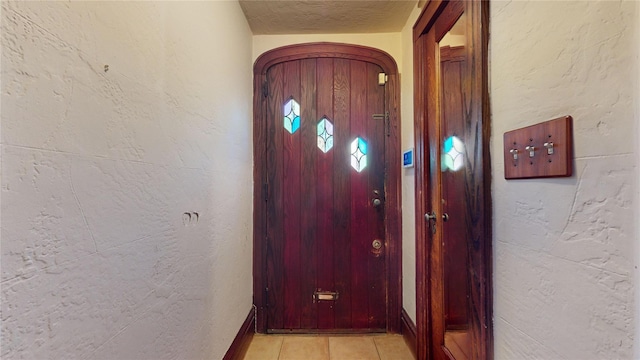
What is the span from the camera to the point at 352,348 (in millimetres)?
1832

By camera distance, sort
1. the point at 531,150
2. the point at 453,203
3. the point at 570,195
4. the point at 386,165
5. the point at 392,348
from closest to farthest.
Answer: the point at 570,195
the point at 531,150
the point at 453,203
the point at 392,348
the point at 386,165

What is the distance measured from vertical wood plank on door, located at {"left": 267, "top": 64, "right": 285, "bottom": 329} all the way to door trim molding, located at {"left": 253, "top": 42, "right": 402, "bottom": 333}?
40mm

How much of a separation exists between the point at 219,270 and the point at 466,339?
1.18 meters

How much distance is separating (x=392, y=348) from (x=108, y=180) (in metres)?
1.89

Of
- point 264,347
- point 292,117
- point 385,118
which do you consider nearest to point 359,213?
point 385,118

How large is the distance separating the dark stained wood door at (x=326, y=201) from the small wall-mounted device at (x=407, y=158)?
0.54ft

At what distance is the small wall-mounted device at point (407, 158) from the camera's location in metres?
1.79

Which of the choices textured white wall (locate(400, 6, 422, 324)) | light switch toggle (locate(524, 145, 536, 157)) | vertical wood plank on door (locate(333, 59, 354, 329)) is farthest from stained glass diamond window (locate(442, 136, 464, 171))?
vertical wood plank on door (locate(333, 59, 354, 329))

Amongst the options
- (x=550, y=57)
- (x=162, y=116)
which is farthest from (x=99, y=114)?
(x=550, y=57)

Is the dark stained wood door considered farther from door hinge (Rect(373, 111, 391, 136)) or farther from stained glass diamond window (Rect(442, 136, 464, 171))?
stained glass diamond window (Rect(442, 136, 464, 171))

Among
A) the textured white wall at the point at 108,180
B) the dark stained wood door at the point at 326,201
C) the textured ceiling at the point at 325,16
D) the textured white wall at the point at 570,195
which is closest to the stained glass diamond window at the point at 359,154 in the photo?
the dark stained wood door at the point at 326,201

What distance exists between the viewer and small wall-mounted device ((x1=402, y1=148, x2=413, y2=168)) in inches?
70.4

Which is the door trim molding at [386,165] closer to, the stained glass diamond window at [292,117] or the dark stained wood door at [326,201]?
the dark stained wood door at [326,201]

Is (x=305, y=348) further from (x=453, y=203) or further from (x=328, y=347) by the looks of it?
(x=453, y=203)
